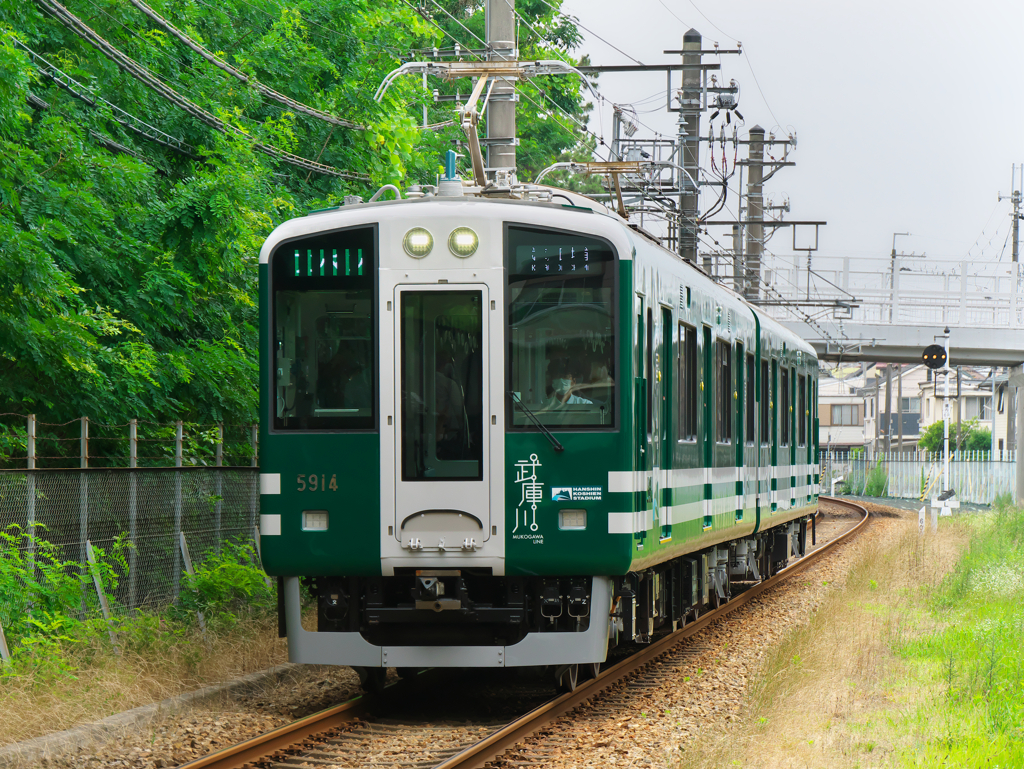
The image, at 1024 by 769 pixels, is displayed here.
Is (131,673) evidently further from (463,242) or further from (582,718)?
(463,242)

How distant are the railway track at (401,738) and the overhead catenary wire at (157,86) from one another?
5988 millimetres

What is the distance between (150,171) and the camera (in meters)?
12.1

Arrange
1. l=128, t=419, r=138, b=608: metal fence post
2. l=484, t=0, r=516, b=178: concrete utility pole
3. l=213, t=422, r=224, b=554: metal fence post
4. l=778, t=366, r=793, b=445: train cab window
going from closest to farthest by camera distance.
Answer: l=128, t=419, r=138, b=608: metal fence post → l=213, t=422, r=224, b=554: metal fence post → l=484, t=0, r=516, b=178: concrete utility pole → l=778, t=366, r=793, b=445: train cab window

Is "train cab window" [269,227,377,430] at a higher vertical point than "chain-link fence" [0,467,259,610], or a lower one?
higher

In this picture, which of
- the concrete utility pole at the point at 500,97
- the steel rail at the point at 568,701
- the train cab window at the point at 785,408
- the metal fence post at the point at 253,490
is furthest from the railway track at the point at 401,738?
the train cab window at the point at 785,408

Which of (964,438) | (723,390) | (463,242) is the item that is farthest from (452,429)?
(964,438)

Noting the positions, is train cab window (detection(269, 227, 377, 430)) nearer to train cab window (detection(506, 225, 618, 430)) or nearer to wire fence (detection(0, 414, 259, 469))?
train cab window (detection(506, 225, 618, 430))

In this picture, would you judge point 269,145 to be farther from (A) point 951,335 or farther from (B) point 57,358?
(A) point 951,335

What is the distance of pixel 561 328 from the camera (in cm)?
869

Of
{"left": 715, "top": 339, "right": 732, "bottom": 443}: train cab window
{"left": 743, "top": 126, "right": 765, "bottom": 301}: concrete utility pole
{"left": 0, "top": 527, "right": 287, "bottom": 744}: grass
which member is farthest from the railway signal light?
{"left": 0, "top": 527, "right": 287, "bottom": 744}: grass

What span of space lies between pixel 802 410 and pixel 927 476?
1095 inches

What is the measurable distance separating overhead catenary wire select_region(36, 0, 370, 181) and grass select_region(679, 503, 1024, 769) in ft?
23.6

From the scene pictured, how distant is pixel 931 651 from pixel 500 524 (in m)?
4.53

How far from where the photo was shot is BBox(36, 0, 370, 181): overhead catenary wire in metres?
11.7
